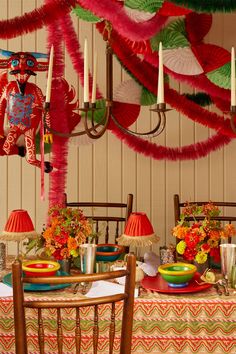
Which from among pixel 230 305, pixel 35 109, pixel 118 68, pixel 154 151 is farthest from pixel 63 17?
pixel 230 305

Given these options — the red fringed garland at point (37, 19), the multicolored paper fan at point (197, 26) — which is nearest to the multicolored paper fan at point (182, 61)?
the multicolored paper fan at point (197, 26)

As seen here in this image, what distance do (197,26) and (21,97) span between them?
→ 3.49ft

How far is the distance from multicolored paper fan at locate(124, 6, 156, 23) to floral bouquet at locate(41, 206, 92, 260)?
794 millimetres

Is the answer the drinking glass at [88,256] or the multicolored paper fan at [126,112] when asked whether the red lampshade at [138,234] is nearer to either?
the drinking glass at [88,256]

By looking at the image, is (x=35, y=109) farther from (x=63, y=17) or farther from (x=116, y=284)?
(x=116, y=284)

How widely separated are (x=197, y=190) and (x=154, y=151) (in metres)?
0.39

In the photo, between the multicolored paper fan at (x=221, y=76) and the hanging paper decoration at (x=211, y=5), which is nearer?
the hanging paper decoration at (x=211, y=5)

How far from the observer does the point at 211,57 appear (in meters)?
2.41

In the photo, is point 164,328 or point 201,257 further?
point 201,257

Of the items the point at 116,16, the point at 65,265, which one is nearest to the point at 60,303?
the point at 65,265

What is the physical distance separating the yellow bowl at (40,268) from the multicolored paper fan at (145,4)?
1011mm

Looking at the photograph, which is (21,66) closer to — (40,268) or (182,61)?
(182,61)

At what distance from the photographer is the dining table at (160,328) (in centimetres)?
153

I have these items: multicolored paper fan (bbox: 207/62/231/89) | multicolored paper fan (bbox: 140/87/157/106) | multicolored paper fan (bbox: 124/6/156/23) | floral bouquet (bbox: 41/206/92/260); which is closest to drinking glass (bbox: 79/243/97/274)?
floral bouquet (bbox: 41/206/92/260)
